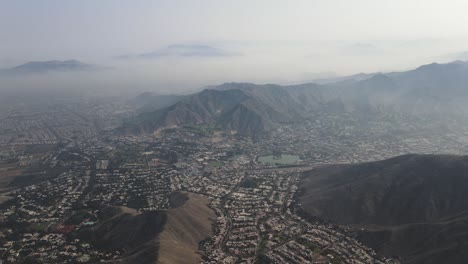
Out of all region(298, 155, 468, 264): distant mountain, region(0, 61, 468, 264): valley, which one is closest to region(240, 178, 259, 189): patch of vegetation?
region(0, 61, 468, 264): valley

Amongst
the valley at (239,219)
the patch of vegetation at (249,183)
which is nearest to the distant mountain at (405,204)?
the valley at (239,219)

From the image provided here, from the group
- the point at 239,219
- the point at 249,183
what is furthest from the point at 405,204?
the point at 249,183

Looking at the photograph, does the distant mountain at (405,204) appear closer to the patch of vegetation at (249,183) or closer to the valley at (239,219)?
the valley at (239,219)

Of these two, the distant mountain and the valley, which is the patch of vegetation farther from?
the distant mountain

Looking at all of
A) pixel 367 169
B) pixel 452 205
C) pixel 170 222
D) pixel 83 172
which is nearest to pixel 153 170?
pixel 83 172

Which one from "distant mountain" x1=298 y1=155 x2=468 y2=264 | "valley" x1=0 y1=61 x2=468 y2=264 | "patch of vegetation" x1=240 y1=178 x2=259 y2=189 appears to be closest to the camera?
"distant mountain" x1=298 y1=155 x2=468 y2=264

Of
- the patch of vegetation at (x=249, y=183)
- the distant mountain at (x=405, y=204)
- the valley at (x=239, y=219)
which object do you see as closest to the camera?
the distant mountain at (x=405, y=204)

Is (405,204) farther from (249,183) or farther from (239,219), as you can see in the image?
(249,183)

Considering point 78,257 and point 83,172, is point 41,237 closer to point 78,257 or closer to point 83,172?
point 78,257
